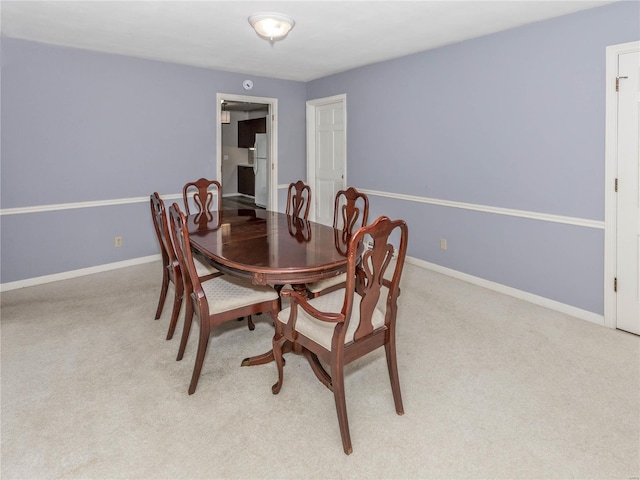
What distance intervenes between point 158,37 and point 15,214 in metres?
2.12

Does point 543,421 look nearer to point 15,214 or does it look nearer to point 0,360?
point 0,360

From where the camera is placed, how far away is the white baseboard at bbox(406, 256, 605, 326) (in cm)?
303

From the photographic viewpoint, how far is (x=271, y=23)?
2955 mm

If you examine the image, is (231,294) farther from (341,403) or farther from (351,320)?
(341,403)

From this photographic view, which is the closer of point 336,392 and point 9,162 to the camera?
point 336,392

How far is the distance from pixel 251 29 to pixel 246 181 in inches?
279

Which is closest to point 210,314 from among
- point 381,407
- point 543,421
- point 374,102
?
point 381,407

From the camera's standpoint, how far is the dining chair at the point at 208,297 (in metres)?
2.05

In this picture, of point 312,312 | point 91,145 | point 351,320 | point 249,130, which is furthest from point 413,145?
point 249,130

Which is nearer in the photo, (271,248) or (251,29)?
(271,248)

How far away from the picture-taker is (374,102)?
15.4 feet

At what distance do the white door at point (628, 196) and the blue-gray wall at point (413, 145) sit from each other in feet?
0.42

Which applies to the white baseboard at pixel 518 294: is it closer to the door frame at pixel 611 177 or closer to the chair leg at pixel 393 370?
the door frame at pixel 611 177

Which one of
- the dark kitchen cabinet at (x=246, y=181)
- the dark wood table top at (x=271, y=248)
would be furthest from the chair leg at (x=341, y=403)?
the dark kitchen cabinet at (x=246, y=181)
